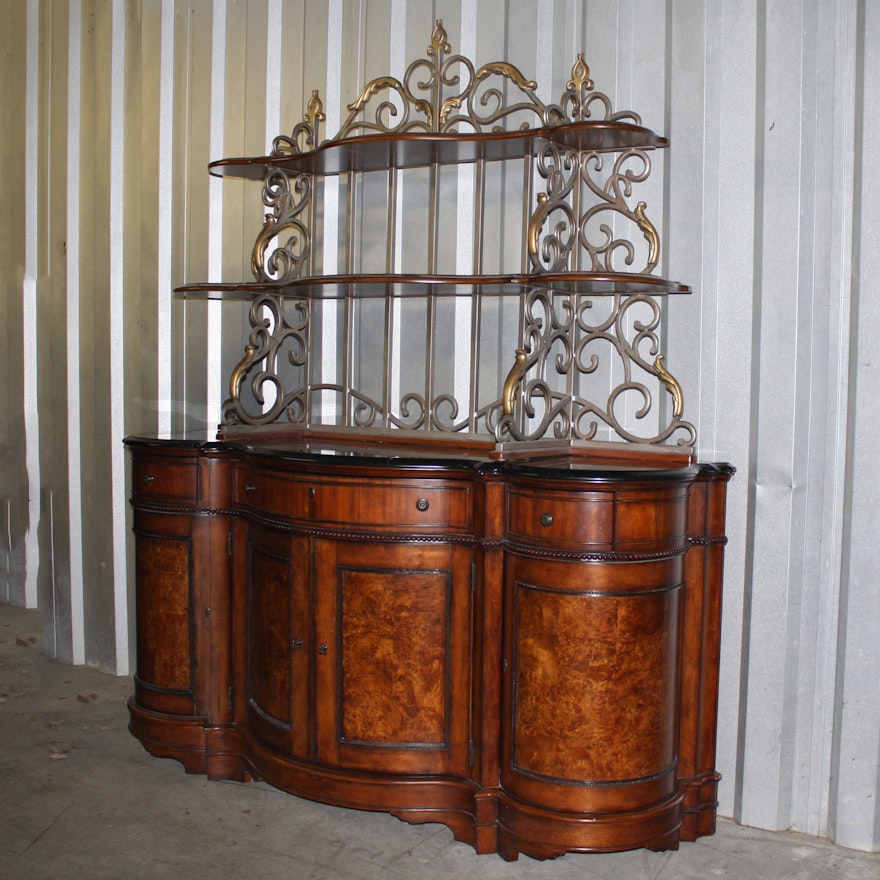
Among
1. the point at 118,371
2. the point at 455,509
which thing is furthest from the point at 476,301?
the point at 118,371

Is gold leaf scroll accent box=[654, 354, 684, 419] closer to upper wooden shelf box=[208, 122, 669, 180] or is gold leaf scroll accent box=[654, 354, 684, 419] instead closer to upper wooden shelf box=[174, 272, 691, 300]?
upper wooden shelf box=[174, 272, 691, 300]

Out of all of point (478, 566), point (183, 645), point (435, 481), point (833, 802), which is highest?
point (435, 481)

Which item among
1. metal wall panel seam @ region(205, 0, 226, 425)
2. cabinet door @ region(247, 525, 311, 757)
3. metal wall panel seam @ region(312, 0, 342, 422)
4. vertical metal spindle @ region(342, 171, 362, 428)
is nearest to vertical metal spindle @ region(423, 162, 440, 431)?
vertical metal spindle @ region(342, 171, 362, 428)

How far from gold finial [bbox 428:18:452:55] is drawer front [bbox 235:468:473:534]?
1547mm

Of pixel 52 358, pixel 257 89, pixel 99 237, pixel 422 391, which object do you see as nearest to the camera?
pixel 422 391

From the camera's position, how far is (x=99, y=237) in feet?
15.5

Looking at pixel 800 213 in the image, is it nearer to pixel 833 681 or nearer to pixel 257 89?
pixel 833 681

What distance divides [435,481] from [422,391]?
2.79ft

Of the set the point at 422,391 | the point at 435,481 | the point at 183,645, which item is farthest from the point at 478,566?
the point at 183,645

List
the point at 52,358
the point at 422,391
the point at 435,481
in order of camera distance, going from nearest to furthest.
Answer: the point at 435,481 → the point at 422,391 → the point at 52,358

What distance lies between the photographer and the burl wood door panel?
2.85 metres

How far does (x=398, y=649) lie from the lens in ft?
10.2

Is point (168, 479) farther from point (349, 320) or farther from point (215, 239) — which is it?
point (215, 239)

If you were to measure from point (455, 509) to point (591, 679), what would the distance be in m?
0.61
